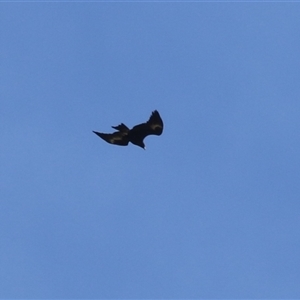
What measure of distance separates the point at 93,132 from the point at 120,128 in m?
2.15

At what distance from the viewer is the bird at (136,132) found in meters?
70.9

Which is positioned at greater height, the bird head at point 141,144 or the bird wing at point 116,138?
the bird wing at point 116,138

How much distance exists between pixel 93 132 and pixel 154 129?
401cm

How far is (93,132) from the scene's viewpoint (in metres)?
73.6

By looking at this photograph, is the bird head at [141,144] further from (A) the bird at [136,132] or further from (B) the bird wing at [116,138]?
(B) the bird wing at [116,138]

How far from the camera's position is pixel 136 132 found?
7225 centimetres

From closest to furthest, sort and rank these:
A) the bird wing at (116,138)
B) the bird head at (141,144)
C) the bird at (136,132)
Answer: the bird at (136,132) < the bird wing at (116,138) < the bird head at (141,144)

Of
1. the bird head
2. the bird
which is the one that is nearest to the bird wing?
the bird

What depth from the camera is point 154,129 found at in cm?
7125

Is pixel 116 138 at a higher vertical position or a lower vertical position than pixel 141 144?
higher

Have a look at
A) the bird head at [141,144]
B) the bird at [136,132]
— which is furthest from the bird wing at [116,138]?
the bird head at [141,144]

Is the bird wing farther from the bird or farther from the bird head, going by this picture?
the bird head

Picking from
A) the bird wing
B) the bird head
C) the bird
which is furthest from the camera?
the bird head

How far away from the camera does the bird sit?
70938 millimetres
